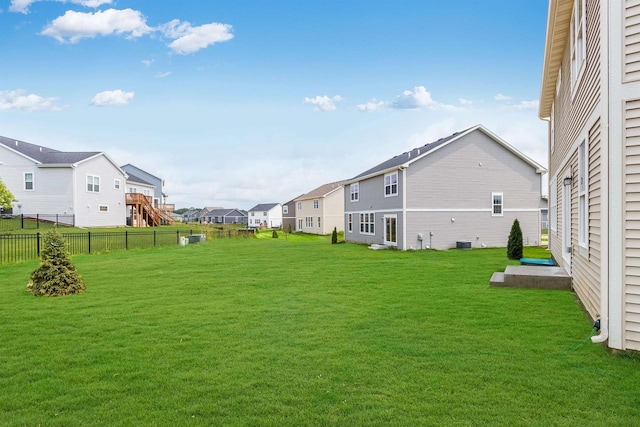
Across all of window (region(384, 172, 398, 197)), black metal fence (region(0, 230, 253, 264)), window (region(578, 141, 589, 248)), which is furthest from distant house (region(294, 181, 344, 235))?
window (region(578, 141, 589, 248))

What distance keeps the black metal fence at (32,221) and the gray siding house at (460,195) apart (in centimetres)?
2066

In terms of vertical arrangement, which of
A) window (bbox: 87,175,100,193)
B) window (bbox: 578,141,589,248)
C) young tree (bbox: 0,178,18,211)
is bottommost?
window (bbox: 578,141,589,248)

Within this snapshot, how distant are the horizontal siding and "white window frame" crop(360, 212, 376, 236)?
21.2 meters

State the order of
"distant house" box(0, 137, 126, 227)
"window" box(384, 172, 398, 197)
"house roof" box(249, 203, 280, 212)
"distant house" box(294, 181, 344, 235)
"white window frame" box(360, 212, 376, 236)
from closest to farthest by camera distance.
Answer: "window" box(384, 172, 398, 197), "white window frame" box(360, 212, 376, 236), "distant house" box(0, 137, 126, 227), "distant house" box(294, 181, 344, 235), "house roof" box(249, 203, 280, 212)

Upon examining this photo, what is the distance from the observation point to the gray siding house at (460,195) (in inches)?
869

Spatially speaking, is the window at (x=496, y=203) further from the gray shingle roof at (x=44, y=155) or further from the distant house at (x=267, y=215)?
the distant house at (x=267, y=215)

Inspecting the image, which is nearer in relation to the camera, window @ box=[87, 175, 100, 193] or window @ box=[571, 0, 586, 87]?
window @ box=[571, 0, 586, 87]

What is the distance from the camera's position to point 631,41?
16.0 ft

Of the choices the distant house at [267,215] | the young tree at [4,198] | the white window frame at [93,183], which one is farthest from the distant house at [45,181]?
the distant house at [267,215]

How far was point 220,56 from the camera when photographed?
18141 millimetres

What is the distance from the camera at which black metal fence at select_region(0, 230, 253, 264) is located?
16141mm

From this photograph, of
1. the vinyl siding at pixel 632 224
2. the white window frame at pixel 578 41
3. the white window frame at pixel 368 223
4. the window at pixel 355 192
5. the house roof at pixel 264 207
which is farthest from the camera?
the house roof at pixel 264 207

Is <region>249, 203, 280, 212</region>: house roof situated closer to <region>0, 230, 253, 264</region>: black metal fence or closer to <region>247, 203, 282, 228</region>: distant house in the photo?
<region>247, 203, 282, 228</region>: distant house

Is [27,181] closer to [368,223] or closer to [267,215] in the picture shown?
[368,223]
